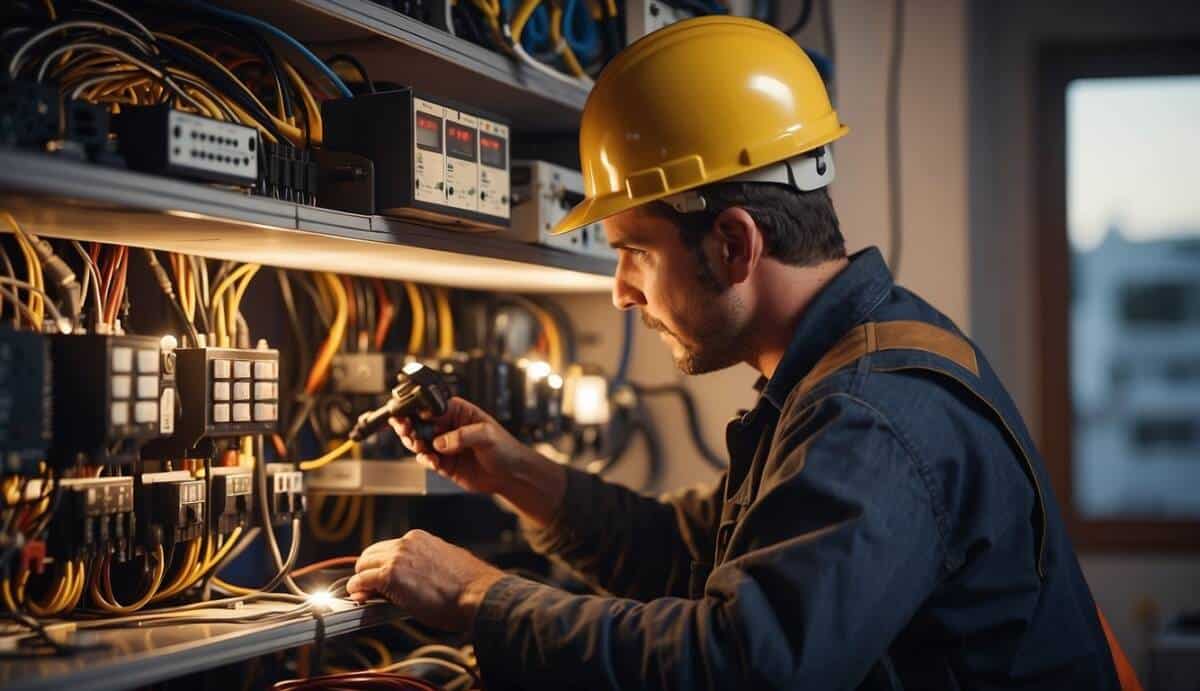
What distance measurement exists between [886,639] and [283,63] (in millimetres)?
1143

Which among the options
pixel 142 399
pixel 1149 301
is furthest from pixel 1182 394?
pixel 142 399

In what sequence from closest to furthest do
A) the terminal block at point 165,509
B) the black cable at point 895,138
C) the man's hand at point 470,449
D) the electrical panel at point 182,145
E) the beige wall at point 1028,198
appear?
the electrical panel at point 182,145
the terminal block at point 165,509
the man's hand at point 470,449
the black cable at point 895,138
the beige wall at point 1028,198

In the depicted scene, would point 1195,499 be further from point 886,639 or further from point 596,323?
point 886,639

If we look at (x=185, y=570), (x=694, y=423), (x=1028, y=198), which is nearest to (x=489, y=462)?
(x=185, y=570)

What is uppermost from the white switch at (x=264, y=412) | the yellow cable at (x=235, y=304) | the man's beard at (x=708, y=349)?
the yellow cable at (x=235, y=304)

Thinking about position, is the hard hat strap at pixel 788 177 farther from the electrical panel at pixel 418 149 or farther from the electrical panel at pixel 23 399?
the electrical panel at pixel 23 399

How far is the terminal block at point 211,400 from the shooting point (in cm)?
154

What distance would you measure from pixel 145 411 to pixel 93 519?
0.16 metres

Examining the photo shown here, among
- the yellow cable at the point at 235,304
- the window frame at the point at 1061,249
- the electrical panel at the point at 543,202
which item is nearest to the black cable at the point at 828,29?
the electrical panel at the point at 543,202

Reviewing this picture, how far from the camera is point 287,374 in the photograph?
2.19 metres

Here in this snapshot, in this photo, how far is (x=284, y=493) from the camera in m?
1.74

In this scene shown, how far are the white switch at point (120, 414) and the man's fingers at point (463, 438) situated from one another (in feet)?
2.17

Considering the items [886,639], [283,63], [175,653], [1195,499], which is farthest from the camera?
[1195,499]

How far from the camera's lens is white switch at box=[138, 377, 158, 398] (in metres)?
1.36
